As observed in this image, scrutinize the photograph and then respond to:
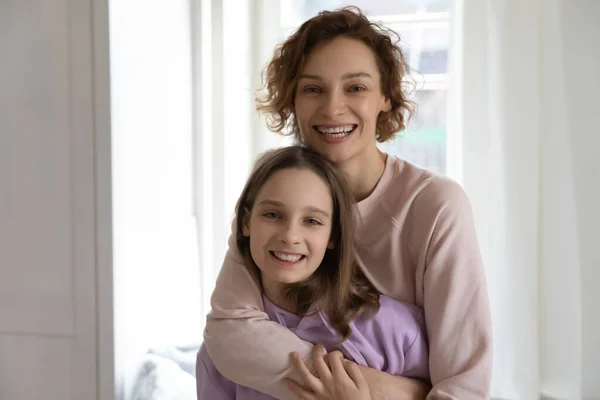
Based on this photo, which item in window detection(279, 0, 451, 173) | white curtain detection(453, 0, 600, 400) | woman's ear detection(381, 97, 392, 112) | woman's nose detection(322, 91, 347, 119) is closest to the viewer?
woman's nose detection(322, 91, 347, 119)

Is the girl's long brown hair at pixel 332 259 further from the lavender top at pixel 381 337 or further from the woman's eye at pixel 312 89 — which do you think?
the woman's eye at pixel 312 89

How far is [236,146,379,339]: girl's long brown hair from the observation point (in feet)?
4.00

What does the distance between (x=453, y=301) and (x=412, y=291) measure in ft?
0.39

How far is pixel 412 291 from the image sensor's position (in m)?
1.31

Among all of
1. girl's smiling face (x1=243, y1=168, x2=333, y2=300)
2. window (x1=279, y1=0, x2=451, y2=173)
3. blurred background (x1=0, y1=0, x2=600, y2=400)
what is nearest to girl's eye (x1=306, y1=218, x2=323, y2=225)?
girl's smiling face (x1=243, y1=168, x2=333, y2=300)

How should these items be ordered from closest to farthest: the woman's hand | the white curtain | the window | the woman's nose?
the woman's hand → the woman's nose → the white curtain → the window

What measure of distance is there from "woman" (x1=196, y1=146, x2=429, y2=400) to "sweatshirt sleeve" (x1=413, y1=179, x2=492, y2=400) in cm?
5

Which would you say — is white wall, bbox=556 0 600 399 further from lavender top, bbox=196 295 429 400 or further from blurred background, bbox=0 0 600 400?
lavender top, bbox=196 295 429 400

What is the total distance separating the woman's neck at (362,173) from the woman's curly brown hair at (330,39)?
0.15 meters

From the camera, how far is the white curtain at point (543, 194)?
172cm

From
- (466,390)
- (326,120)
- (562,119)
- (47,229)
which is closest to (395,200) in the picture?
(326,120)

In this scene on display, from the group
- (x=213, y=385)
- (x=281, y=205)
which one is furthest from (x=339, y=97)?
(x=213, y=385)

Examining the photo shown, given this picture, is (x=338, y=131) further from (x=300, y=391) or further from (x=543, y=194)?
(x=543, y=194)

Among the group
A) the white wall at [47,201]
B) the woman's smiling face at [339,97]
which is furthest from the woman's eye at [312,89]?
the white wall at [47,201]
